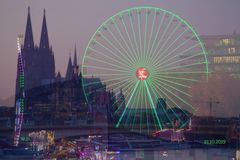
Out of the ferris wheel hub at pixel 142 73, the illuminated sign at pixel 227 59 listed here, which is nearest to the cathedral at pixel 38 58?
the illuminated sign at pixel 227 59

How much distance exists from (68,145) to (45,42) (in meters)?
14.5

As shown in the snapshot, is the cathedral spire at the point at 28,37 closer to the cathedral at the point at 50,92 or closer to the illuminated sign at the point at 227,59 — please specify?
the cathedral at the point at 50,92

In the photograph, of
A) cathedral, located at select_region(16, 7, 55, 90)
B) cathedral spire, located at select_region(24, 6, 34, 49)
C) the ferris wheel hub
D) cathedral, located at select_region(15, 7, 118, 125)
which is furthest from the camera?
cathedral, located at select_region(16, 7, 55, 90)

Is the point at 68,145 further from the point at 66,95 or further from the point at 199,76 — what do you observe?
the point at 66,95

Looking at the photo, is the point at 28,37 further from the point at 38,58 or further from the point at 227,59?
the point at 227,59

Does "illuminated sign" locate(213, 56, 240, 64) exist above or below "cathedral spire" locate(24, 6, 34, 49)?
below

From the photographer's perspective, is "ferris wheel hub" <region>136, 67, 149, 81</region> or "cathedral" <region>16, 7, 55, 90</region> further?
"cathedral" <region>16, 7, 55, 90</region>

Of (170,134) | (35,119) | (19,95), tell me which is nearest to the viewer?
(170,134)

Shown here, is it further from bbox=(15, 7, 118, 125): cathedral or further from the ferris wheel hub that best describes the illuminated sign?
the ferris wheel hub

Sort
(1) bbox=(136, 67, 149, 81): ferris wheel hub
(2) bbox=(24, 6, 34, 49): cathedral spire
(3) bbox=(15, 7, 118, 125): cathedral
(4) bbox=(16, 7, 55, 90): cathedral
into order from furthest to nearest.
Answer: (4) bbox=(16, 7, 55, 90): cathedral, (2) bbox=(24, 6, 34, 49): cathedral spire, (3) bbox=(15, 7, 118, 125): cathedral, (1) bbox=(136, 67, 149, 81): ferris wheel hub

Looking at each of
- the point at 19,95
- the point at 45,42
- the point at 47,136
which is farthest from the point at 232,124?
the point at 45,42

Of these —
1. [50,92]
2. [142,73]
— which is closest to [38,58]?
[50,92]

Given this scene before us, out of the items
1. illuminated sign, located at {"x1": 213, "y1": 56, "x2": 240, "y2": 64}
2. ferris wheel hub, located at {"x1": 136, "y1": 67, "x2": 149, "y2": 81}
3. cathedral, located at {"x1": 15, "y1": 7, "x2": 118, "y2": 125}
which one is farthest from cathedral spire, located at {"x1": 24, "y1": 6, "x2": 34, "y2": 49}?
ferris wheel hub, located at {"x1": 136, "y1": 67, "x2": 149, "y2": 81}

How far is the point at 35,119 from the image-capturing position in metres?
19.3
